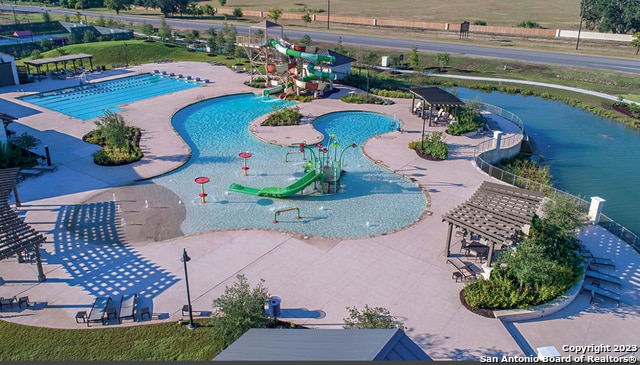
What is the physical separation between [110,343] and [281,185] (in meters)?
14.6

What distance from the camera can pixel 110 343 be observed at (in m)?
16.3

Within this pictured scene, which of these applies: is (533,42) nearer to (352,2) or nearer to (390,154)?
(390,154)

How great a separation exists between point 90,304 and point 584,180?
100 ft

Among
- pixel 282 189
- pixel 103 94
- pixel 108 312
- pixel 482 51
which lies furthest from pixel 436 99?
pixel 482 51

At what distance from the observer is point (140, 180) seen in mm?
29391

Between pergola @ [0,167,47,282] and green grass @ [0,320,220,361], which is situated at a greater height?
pergola @ [0,167,47,282]

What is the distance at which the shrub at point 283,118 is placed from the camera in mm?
39312

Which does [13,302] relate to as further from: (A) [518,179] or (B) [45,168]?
(A) [518,179]

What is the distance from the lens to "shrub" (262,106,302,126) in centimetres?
3931

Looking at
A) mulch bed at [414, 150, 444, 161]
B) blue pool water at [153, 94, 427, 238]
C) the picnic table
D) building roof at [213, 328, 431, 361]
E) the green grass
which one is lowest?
the green grass

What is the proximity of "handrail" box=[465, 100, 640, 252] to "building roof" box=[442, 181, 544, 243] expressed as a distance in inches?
127

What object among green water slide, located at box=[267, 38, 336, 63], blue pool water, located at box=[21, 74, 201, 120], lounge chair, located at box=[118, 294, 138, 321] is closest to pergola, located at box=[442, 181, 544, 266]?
lounge chair, located at box=[118, 294, 138, 321]

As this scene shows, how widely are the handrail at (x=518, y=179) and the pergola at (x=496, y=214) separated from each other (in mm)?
3304

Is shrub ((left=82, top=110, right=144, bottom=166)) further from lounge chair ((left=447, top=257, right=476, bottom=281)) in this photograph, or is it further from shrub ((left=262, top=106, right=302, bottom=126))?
lounge chair ((left=447, top=257, right=476, bottom=281))
